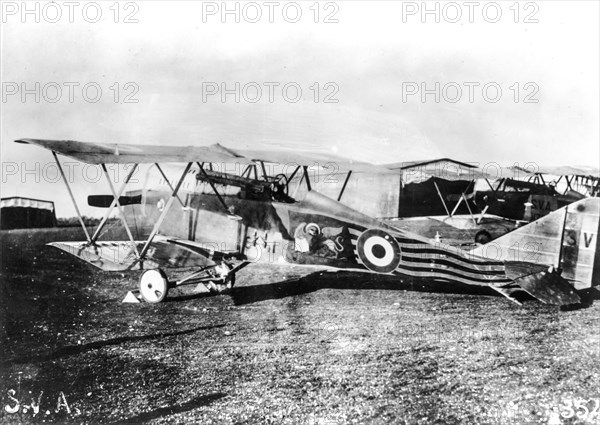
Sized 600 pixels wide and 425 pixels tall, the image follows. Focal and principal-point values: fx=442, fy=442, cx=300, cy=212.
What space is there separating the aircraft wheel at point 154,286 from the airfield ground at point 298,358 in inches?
7.9

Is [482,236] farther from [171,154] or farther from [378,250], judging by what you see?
[171,154]

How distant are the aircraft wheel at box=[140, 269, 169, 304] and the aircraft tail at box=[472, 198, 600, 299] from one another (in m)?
3.73

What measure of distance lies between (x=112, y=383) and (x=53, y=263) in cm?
526

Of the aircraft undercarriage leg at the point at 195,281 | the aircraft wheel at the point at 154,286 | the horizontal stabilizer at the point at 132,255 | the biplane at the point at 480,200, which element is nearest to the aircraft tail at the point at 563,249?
the aircraft undercarriage leg at the point at 195,281

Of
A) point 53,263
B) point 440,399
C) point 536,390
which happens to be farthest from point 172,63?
point 53,263

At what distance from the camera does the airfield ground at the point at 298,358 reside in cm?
296

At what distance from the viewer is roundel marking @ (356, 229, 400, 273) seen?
5027 mm

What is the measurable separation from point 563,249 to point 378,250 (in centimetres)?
202

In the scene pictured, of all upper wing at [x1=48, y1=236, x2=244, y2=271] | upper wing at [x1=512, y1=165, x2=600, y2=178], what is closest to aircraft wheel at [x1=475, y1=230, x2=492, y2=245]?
upper wing at [x1=512, y1=165, x2=600, y2=178]

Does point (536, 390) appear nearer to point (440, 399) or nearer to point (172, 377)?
point (440, 399)

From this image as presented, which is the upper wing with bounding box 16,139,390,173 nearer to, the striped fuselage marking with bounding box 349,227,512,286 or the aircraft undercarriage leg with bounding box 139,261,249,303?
the striped fuselage marking with bounding box 349,227,512,286

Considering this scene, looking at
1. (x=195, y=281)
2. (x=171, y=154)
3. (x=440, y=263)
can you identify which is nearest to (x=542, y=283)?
(x=440, y=263)

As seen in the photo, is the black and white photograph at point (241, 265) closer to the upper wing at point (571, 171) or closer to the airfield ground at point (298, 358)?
the airfield ground at point (298, 358)

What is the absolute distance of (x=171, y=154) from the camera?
16.5ft
